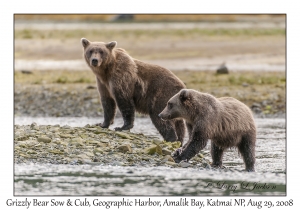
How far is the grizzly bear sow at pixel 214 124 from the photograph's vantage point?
34.3ft

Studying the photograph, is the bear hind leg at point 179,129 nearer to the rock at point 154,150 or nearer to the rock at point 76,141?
the rock at point 154,150

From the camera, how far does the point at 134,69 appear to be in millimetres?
12297

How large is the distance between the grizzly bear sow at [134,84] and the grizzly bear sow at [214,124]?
3.69 ft

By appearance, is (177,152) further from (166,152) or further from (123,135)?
(123,135)

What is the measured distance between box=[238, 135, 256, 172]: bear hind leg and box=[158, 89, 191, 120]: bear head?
0.98 m

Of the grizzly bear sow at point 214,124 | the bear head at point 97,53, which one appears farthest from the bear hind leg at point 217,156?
the bear head at point 97,53

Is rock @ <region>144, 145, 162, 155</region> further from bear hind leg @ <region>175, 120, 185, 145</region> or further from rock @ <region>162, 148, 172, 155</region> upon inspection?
bear hind leg @ <region>175, 120, 185, 145</region>

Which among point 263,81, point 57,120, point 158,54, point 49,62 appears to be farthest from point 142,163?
point 158,54

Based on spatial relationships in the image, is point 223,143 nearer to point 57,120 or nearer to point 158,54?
point 57,120

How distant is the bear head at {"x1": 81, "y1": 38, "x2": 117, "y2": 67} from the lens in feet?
39.8

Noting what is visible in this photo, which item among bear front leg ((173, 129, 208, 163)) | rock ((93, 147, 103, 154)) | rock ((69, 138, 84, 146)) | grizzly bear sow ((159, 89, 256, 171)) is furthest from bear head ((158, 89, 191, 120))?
rock ((69, 138, 84, 146))

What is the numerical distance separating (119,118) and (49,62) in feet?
32.4

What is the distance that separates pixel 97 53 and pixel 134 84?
2.78ft

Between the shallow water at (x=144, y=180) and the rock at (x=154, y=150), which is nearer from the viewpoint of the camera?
the shallow water at (x=144, y=180)
